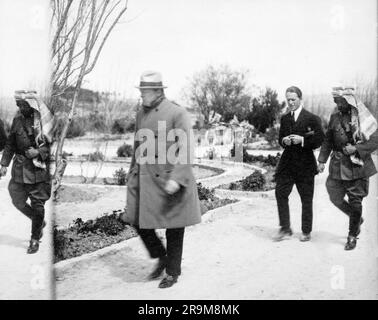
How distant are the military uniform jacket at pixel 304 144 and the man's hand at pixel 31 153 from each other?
2714 millimetres

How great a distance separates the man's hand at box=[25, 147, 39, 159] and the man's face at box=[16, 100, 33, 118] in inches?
13.2

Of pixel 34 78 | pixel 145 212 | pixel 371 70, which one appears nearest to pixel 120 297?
pixel 145 212

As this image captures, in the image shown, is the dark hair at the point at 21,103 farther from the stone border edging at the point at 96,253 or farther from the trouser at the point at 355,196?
the trouser at the point at 355,196

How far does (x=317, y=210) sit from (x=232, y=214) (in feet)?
3.97

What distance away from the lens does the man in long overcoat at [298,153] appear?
246 inches

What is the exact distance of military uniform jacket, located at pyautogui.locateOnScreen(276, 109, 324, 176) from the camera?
6.26 m

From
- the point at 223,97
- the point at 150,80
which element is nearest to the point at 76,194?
the point at 150,80

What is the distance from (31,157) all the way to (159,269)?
1.69 metres

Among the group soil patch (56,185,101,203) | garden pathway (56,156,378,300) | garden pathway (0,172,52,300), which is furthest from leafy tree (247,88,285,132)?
garden pathway (0,172,52,300)

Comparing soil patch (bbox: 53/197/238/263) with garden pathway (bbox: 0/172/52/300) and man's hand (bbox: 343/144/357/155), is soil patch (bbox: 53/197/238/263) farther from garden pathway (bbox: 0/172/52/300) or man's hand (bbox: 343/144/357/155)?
man's hand (bbox: 343/144/357/155)

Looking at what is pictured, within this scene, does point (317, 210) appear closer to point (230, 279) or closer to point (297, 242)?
point (297, 242)

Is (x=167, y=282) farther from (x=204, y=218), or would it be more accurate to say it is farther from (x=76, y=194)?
(x=76, y=194)

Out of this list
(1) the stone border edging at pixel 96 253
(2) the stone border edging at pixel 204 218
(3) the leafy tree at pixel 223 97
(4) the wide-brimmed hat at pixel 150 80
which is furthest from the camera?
(3) the leafy tree at pixel 223 97

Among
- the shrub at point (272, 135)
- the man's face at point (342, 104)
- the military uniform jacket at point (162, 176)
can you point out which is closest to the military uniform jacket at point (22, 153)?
the military uniform jacket at point (162, 176)
